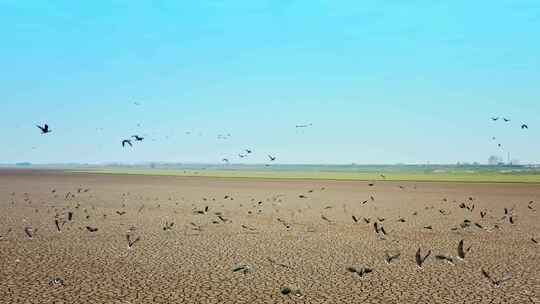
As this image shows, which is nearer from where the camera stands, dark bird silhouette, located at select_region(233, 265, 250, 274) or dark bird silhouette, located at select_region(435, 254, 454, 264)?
dark bird silhouette, located at select_region(233, 265, 250, 274)

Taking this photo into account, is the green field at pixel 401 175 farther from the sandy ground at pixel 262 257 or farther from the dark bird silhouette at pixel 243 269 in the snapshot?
the dark bird silhouette at pixel 243 269

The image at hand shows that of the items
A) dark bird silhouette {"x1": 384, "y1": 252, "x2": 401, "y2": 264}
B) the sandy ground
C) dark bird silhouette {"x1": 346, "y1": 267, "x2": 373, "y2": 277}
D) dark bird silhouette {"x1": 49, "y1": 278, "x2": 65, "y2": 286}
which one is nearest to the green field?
the sandy ground

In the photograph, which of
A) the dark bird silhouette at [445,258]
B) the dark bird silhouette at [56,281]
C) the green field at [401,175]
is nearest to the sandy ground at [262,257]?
the dark bird silhouette at [56,281]

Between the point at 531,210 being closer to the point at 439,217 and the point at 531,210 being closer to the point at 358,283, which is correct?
the point at 439,217

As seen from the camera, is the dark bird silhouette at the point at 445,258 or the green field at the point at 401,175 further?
the green field at the point at 401,175

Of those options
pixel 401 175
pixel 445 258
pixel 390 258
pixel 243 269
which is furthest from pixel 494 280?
pixel 401 175

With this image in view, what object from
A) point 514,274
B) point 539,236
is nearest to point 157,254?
point 514,274

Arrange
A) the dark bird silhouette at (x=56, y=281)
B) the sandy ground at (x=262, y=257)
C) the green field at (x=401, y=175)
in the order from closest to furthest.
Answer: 1. the sandy ground at (x=262, y=257)
2. the dark bird silhouette at (x=56, y=281)
3. the green field at (x=401, y=175)

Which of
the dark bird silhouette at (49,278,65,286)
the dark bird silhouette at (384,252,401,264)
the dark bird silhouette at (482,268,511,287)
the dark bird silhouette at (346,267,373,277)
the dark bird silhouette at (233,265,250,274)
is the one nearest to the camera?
the dark bird silhouette at (49,278,65,286)

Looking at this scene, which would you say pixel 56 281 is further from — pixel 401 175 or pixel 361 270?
pixel 401 175

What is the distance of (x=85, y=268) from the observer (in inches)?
468

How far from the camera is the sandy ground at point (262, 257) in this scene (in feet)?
32.0

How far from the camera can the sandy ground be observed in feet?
32.0

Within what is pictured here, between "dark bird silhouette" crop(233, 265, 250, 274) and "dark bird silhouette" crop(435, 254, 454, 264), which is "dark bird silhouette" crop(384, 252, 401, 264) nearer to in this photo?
"dark bird silhouette" crop(435, 254, 454, 264)
